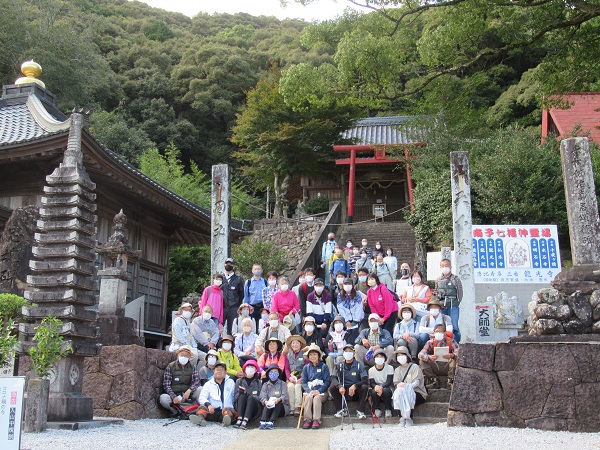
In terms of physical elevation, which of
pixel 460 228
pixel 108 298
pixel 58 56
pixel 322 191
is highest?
pixel 58 56

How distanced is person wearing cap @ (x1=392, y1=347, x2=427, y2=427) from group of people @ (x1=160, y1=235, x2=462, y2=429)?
0.05 ft

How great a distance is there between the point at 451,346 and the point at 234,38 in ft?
150

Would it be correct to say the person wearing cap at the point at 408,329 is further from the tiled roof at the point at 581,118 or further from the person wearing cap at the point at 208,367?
the tiled roof at the point at 581,118

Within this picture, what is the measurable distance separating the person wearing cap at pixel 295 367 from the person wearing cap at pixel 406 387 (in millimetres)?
1349

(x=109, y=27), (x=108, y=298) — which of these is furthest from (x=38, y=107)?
(x=109, y=27)

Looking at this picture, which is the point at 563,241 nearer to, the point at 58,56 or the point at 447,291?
the point at 447,291

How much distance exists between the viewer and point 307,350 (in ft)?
26.7

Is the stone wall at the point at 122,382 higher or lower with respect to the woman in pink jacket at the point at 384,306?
lower

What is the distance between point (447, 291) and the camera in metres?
9.59

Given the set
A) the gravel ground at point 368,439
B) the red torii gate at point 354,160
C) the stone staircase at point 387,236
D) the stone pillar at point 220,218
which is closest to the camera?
the gravel ground at point 368,439

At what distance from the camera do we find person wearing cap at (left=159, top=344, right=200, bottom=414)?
8219 mm

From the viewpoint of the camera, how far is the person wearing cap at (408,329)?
28.8ft

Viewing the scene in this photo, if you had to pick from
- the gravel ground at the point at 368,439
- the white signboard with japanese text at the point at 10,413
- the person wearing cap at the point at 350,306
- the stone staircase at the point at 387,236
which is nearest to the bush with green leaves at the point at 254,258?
the stone staircase at the point at 387,236

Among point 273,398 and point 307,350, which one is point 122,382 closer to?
point 273,398
